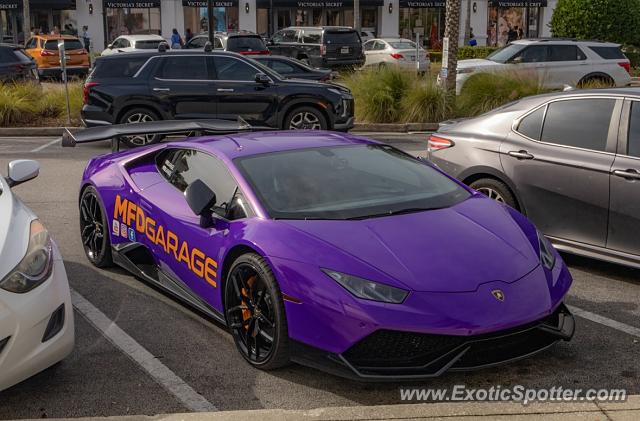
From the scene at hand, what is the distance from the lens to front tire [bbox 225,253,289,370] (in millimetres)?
4570

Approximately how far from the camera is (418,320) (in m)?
4.21

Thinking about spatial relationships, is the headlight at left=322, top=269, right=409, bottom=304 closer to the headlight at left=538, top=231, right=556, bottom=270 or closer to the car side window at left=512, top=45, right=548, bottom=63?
the headlight at left=538, top=231, right=556, bottom=270

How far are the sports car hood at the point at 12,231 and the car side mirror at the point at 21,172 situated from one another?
1.21 feet

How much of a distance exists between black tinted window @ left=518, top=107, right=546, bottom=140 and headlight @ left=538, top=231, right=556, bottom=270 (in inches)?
83.0

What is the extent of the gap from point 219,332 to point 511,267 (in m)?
1.99

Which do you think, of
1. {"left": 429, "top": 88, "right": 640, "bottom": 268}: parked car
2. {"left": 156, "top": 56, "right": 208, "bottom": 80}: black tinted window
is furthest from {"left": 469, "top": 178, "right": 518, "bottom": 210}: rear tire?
{"left": 156, "top": 56, "right": 208, "bottom": 80}: black tinted window

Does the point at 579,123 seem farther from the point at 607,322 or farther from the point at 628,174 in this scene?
the point at 607,322

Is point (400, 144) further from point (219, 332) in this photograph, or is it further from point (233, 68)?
point (219, 332)

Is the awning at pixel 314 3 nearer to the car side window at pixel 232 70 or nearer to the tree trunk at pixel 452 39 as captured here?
the tree trunk at pixel 452 39

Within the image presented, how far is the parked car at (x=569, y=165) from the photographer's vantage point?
6.32m

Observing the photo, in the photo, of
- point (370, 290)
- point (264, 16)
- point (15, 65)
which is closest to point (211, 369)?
point (370, 290)

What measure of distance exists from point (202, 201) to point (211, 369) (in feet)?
3.42

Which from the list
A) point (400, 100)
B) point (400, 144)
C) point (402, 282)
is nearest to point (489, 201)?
point (402, 282)

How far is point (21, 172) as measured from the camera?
551 centimetres
